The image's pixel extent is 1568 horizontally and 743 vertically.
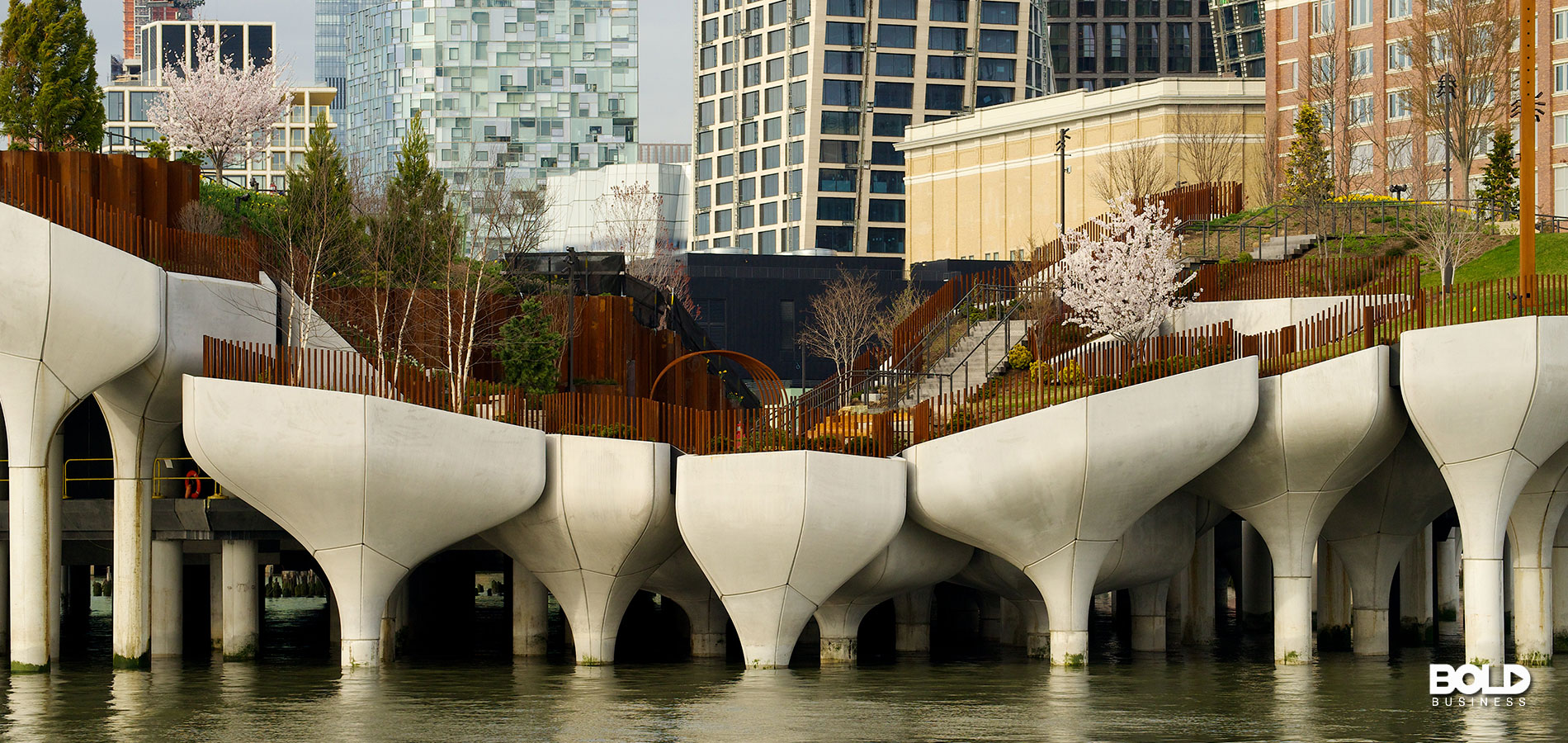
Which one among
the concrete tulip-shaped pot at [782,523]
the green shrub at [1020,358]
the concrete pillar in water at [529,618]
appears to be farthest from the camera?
the green shrub at [1020,358]

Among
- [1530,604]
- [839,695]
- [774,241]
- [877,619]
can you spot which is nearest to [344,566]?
[839,695]

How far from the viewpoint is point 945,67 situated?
451ft

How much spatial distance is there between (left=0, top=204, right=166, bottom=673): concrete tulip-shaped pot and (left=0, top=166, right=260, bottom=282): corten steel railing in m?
0.78

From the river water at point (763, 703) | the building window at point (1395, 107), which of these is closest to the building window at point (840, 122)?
the building window at point (1395, 107)

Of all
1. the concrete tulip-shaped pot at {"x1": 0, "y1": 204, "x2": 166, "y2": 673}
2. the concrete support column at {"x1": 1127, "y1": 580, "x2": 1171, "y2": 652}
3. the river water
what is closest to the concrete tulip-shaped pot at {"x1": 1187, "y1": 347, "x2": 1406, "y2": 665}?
the river water

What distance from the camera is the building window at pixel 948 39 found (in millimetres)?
136625

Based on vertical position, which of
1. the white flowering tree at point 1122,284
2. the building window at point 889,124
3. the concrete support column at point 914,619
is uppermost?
the building window at point 889,124

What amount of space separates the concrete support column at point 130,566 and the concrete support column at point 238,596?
92.8 inches

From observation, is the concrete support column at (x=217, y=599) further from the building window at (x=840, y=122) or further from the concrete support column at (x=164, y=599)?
the building window at (x=840, y=122)

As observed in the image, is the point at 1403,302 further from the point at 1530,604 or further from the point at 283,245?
the point at 283,245

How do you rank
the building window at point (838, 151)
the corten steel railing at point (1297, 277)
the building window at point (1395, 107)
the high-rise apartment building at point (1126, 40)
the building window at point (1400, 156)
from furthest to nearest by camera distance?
the high-rise apartment building at point (1126, 40) → the building window at point (838, 151) → the building window at point (1395, 107) → the building window at point (1400, 156) → the corten steel railing at point (1297, 277)

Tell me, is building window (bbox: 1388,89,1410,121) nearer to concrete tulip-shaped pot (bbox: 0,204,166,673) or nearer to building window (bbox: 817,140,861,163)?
Answer: building window (bbox: 817,140,861,163)

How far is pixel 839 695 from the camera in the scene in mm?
34062

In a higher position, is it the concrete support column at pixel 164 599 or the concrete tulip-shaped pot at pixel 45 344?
the concrete tulip-shaped pot at pixel 45 344
